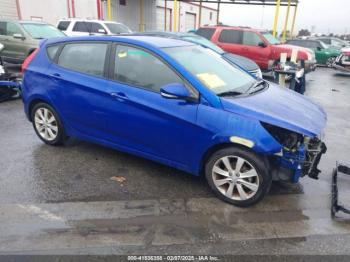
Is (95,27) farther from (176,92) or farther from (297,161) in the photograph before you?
(297,161)

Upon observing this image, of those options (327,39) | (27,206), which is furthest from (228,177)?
(327,39)

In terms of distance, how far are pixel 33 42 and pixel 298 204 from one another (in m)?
10.0

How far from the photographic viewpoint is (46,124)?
4918mm

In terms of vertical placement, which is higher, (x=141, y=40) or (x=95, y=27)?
(x=141, y=40)

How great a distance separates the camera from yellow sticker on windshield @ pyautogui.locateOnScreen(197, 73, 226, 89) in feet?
12.1

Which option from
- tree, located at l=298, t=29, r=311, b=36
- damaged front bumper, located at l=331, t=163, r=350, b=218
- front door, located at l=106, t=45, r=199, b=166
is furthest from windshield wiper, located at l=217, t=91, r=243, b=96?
tree, located at l=298, t=29, r=311, b=36

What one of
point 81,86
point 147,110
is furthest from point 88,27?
point 147,110

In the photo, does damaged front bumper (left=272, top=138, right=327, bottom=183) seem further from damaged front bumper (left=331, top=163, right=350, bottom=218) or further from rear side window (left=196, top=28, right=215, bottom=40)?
rear side window (left=196, top=28, right=215, bottom=40)

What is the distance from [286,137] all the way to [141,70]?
1.79 metres

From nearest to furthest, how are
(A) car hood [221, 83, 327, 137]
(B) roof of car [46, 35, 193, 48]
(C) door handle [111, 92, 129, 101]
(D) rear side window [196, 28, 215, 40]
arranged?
(A) car hood [221, 83, 327, 137], (C) door handle [111, 92, 129, 101], (B) roof of car [46, 35, 193, 48], (D) rear side window [196, 28, 215, 40]

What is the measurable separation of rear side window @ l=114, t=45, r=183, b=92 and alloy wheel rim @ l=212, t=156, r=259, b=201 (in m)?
1.02

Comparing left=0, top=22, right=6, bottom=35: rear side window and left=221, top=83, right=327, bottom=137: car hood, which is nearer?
left=221, top=83, right=327, bottom=137: car hood

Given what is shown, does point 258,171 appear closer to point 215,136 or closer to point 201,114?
point 215,136

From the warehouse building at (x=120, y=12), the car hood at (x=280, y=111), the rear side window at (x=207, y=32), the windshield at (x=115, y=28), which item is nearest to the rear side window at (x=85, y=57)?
the car hood at (x=280, y=111)
